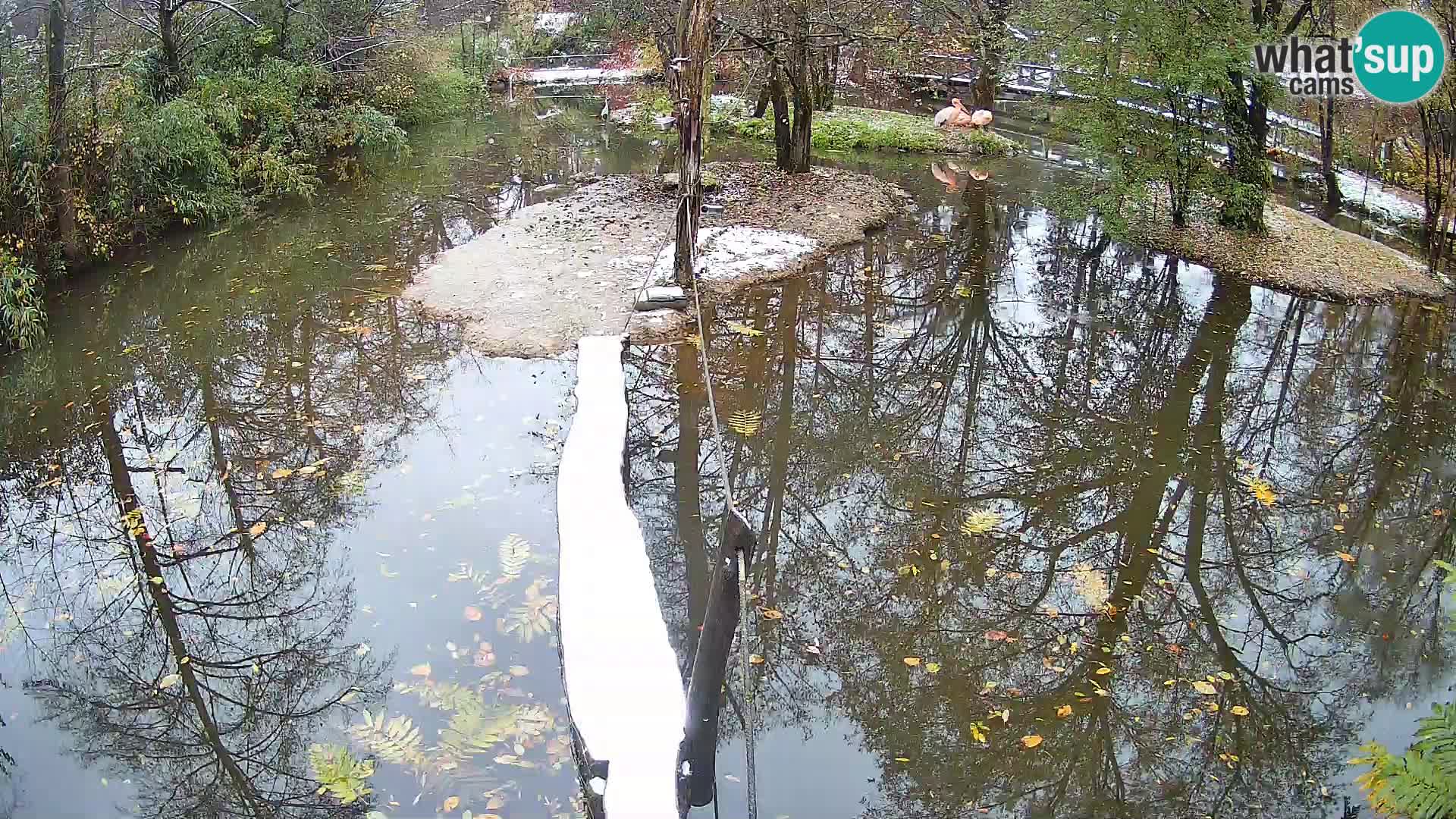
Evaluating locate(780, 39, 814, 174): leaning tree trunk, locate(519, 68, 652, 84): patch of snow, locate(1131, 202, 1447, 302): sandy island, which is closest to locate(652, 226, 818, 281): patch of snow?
locate(780, 39, 814, 174): leaning tree trunk

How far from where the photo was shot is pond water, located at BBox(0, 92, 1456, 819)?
439 centimetres

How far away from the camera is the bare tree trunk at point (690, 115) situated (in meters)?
8.70

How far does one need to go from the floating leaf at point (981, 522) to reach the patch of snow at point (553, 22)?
3029 cm

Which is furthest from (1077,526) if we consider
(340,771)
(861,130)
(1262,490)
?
(861,130)

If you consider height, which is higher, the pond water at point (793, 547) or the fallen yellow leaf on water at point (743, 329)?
the fallen yellow leaf on water at point (743, 329)

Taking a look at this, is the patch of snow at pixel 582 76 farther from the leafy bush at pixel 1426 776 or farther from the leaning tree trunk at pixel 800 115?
the leafy bush at pixel 1426 776

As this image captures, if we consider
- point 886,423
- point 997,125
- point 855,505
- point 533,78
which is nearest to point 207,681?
point 855,505

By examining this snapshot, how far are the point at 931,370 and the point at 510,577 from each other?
4.73 metres

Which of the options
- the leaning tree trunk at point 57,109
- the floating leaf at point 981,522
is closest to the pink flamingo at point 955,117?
the floating leaf at point 981,522

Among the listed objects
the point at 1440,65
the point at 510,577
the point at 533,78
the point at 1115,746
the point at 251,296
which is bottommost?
the point at 1115,746

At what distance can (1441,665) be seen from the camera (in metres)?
5.09

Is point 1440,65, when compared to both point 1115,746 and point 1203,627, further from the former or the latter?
point 1115,746

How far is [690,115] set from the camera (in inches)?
356

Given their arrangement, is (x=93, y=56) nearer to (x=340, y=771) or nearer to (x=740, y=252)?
(x=740, y=252)
